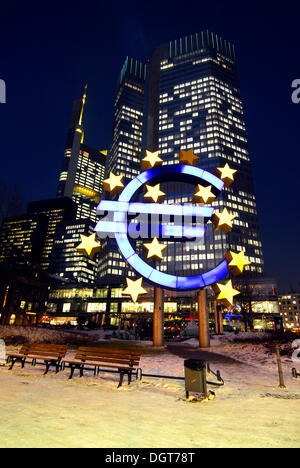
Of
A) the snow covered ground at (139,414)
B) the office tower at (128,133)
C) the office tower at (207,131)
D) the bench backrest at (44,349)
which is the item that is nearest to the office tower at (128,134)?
the office tower at (128,133)

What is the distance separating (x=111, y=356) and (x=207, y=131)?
12548 cm

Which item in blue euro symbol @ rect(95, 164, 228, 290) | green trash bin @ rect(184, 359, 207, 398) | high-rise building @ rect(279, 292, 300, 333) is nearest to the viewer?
green trash bin @ rect(184, 359, 207, 398)

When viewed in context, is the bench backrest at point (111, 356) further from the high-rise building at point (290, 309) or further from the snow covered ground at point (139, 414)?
the high-rise building at point (290, 309)

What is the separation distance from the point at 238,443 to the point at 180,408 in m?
2.02

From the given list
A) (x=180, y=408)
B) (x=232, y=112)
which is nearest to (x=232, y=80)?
(x=232, y=112)

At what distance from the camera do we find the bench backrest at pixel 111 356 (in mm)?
7516

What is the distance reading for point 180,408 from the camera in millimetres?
5262

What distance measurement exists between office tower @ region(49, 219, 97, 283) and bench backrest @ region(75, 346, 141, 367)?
155 meters

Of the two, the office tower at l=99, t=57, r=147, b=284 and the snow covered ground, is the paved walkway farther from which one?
the office tower at l=99, t=57, r=147, b=284

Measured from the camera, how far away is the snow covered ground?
11.5ft

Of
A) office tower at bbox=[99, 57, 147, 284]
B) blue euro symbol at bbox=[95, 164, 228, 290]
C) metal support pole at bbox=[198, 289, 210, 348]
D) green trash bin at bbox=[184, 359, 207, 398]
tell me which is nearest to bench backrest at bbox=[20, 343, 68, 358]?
green trash bin at bbox=[184, 359, 207, 398]

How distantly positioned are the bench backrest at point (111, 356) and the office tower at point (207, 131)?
88.1 meters
